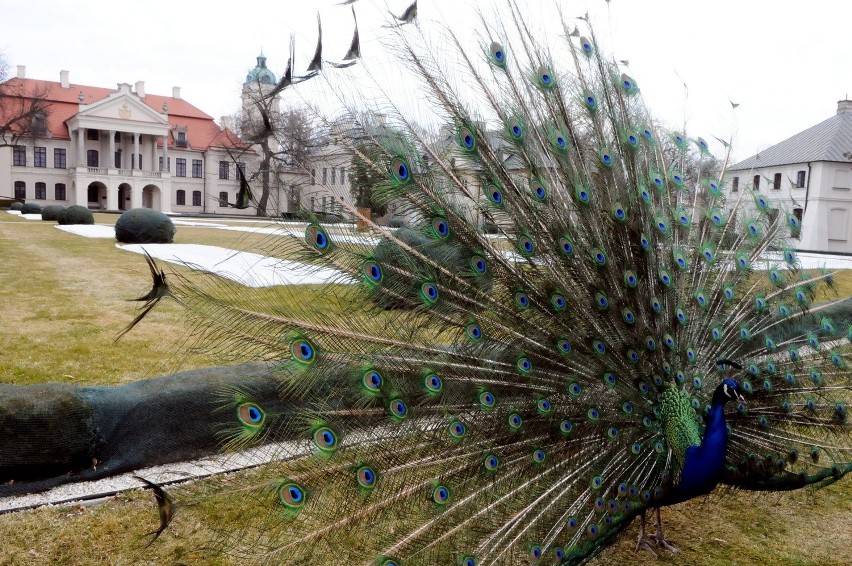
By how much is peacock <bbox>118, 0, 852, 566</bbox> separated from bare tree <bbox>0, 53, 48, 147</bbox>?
52.1 meters

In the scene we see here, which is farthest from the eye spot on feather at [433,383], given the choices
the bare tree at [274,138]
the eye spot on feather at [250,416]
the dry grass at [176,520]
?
the bare tree at [274,138]

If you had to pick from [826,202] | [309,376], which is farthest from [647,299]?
[826,202]

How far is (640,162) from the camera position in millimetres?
3230

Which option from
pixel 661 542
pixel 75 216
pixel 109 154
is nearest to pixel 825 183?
pixel 75 216

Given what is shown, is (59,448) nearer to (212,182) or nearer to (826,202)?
(826,202)

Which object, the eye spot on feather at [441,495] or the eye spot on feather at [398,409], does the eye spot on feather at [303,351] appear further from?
the eye spot on feather at [441,495]

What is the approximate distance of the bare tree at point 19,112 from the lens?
47750mm

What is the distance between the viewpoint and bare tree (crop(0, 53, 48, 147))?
47750mm

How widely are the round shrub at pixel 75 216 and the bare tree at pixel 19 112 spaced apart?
25.4 metres

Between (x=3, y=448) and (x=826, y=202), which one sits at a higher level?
(x=826, y=202)

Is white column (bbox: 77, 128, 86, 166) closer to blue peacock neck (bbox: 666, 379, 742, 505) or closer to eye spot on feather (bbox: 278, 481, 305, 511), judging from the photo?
eye spot on feather (bbox: 278, 481, 305, 511)

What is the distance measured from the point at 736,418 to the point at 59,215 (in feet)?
92.5

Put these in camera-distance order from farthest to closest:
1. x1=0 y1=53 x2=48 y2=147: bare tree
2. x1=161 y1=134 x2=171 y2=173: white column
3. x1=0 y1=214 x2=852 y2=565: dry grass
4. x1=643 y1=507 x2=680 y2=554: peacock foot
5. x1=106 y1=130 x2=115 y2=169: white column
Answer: x1=161 y1=134 x2=171 y2=173: white column
x1=106 y1=130 x2=115 y2=169: white column
x1=0 y1=53 x2=48 y2=147: bare tree
x1=643 y1=507 x2=680 y2=554: peacock foot
x1=0 y1=214 x2=852 y2=565: dry grass

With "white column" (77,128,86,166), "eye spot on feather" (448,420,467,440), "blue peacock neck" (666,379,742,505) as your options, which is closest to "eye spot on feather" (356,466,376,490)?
"eye spot on feather" (448,420,467,440)
